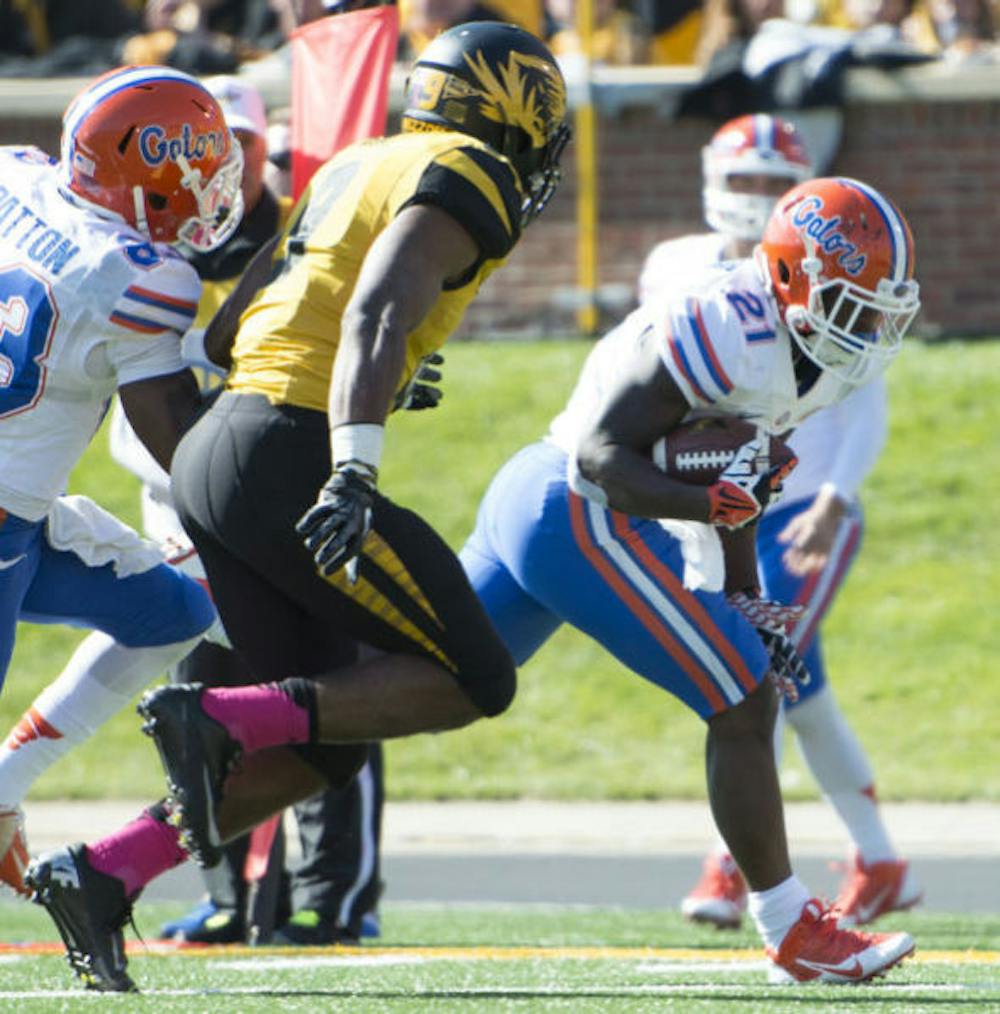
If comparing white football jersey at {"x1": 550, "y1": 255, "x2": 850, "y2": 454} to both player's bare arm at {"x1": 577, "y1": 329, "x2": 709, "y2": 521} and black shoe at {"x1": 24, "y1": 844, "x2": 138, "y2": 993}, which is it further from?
black shoe at {"x1": 24, "y1": 844, "x2": 138, "y2": 993}

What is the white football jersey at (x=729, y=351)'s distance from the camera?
475 cm

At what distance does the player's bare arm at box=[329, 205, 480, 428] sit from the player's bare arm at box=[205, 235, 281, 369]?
1.34ft

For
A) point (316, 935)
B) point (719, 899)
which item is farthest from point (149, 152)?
point (719, 899)

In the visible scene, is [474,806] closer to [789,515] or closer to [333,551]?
[789,515]

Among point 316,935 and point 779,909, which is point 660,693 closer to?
point 316,935

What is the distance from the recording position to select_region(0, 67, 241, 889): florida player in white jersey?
14.9ft

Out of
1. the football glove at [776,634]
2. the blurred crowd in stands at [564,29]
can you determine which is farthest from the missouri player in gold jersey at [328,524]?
the blurred crowd in stands at [564,29]

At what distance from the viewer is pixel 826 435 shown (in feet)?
22.6

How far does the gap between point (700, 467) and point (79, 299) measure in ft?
4.17

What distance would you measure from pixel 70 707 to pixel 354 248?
1.36 metres

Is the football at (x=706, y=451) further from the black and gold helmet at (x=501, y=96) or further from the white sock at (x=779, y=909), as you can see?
the white sock at (x=779, y=909)

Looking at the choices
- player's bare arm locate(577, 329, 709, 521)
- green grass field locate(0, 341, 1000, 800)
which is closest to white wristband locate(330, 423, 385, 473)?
Answer: player's bare arm locate(577, 329, 709, 521)

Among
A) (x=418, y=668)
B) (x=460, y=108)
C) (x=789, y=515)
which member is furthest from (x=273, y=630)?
(x=789, y=515)

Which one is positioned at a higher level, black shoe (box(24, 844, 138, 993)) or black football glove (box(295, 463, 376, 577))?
black football glove (box(295, 463, 376, 577))
